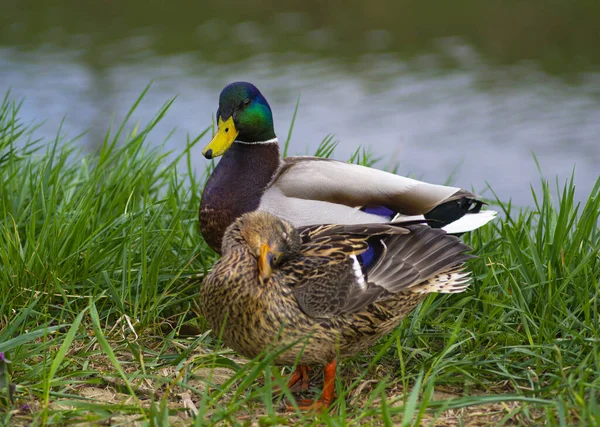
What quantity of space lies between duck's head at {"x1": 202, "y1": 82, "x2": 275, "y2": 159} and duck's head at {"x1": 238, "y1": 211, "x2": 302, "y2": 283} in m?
1.03

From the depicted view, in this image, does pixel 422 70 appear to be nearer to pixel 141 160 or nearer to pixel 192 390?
pixel 141 160

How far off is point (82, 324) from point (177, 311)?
38cm

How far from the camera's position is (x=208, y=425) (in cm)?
223

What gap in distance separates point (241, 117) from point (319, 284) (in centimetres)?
132

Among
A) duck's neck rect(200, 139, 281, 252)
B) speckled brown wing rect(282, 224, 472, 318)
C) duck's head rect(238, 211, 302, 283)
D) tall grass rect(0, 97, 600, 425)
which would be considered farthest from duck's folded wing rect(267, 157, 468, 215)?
duck's head rect(238, 211, 302, 283)

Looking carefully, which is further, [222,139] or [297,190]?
[222,139]

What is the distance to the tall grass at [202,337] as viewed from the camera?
7.78 ft

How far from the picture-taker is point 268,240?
8.25ft

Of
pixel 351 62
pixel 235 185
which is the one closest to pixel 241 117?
pixel 235 185

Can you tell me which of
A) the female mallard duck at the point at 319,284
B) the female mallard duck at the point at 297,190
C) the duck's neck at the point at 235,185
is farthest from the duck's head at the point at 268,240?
the duck's neck at the point at 235,185

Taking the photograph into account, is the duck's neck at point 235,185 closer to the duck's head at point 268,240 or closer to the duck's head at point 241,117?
the duck's head at point 241,117

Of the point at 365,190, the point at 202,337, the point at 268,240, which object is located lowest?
the point at 202,337

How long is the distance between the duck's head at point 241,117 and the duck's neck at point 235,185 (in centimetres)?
5

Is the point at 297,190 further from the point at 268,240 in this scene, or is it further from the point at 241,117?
the point at 268,240
